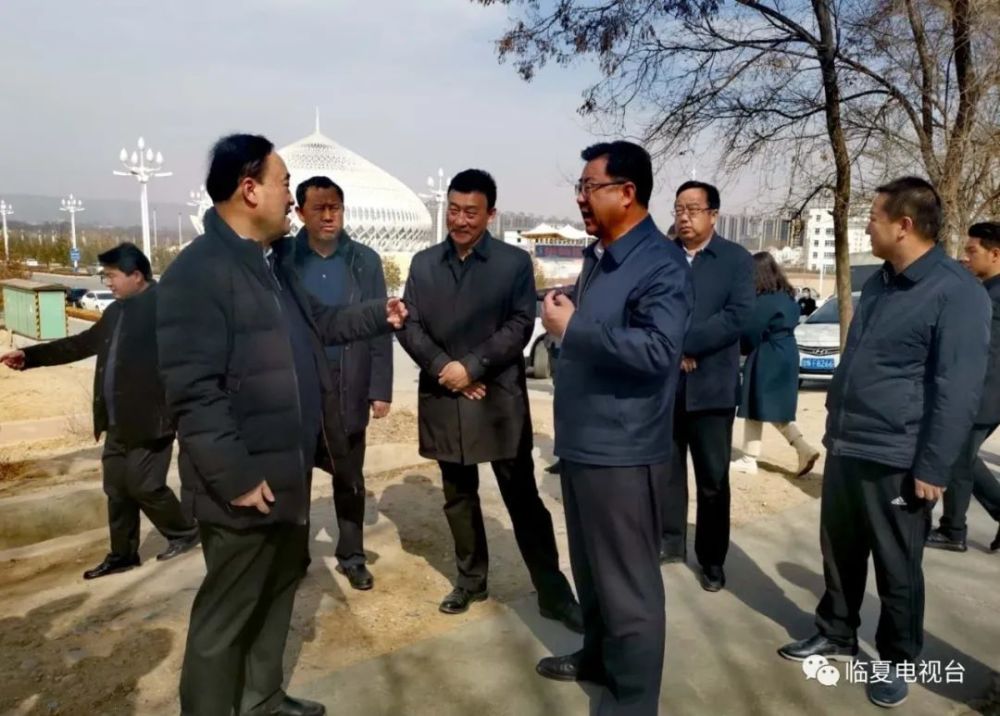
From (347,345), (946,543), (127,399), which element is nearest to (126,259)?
(127,399)

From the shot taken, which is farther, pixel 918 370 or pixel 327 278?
pixel 327 278

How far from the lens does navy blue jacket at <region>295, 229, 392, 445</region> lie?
3783 mm

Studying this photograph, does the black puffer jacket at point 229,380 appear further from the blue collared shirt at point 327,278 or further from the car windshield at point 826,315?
the car windshield at point 826,315

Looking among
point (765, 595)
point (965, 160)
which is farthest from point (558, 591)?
point (965, 160)

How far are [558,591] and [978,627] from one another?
1928mm

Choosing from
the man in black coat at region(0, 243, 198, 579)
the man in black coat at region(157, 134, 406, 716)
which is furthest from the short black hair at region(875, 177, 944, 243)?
the man in black coat at region(0, 243, 198, 579)

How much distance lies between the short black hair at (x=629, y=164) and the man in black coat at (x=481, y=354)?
941 millimetres

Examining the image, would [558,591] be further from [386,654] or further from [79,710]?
[79,710]

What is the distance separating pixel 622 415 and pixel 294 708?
152cm

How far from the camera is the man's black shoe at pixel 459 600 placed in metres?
3.51

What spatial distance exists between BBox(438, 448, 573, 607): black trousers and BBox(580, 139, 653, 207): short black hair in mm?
1413

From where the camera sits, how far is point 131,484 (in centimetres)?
398

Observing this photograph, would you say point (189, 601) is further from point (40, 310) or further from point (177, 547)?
point (40, 310)

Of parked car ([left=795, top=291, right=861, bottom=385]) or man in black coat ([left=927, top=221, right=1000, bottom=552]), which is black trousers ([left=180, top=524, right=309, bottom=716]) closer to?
man in black coat ([left=927, top=221, right=1000, bottom=552])
